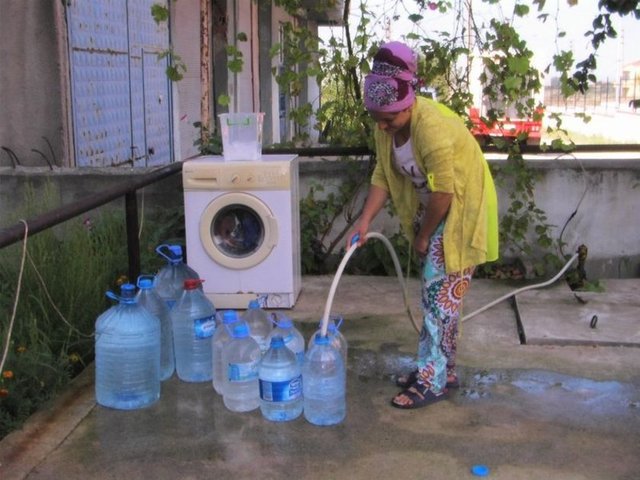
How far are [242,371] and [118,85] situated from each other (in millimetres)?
4254

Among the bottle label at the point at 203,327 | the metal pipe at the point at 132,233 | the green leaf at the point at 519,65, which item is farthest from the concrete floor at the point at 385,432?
the green leaf at the point at 519,65

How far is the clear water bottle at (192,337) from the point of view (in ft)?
13.7

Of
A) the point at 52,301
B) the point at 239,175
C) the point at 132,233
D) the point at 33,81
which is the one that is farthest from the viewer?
the point at 33,81

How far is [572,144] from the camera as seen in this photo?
6223 mm

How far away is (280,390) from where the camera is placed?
11.6 feet

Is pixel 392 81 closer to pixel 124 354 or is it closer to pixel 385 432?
pixel 385 432

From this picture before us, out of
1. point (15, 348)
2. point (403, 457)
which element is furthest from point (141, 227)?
point (403, 457)

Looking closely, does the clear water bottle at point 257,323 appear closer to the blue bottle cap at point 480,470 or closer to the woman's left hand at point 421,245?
the woman's left hand at point 421,245

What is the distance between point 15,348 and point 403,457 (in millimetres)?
2038

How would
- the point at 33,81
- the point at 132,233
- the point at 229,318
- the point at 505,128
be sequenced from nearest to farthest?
the point at 229,318 < the point at 132,233 < the point at 33,81 < the point at 505,128

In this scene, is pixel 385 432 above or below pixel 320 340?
below

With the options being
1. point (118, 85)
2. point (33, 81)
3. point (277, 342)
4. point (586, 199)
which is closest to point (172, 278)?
point (277, 342)

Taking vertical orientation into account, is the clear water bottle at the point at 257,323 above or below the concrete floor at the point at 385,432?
above

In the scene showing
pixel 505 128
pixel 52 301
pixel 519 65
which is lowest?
pixel 52 301
